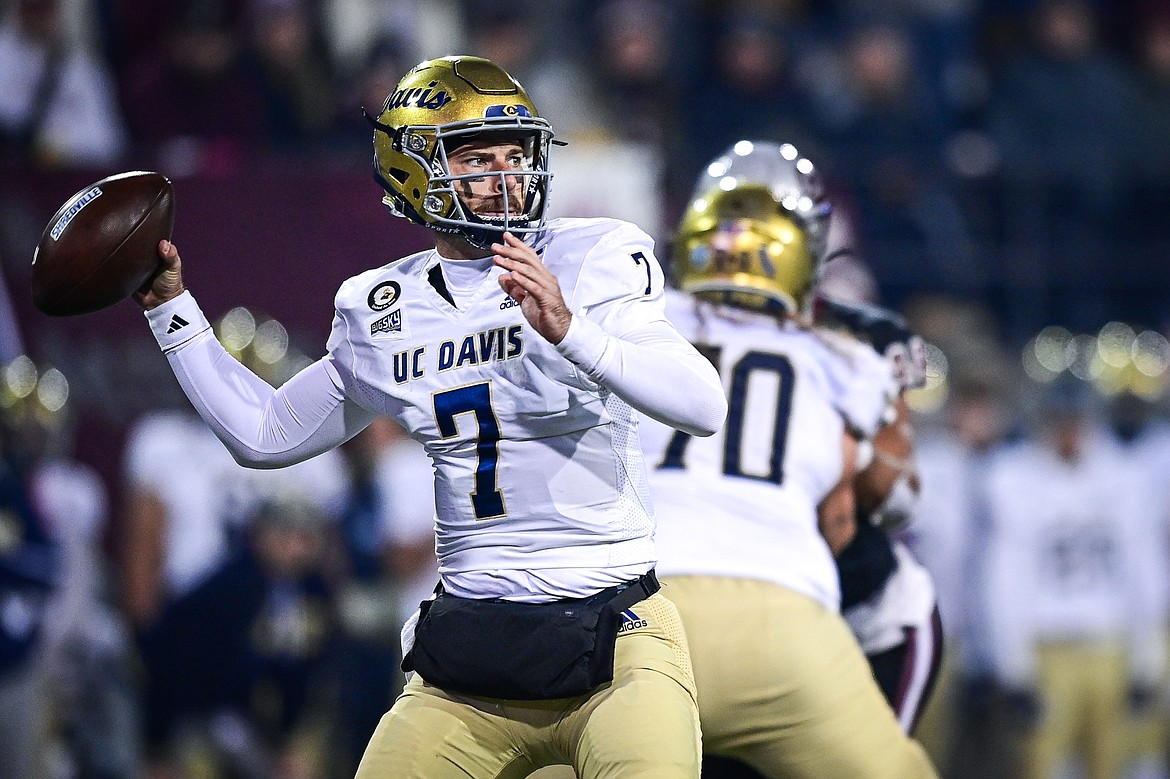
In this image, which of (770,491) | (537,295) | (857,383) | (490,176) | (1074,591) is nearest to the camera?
(537,295)

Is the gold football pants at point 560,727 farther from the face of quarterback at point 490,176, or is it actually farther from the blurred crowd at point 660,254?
the blurred crowd at point 660,254

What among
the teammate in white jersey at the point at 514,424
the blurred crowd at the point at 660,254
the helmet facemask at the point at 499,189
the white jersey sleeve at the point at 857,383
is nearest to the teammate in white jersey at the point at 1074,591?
the blurred crowd at the point at 660,254

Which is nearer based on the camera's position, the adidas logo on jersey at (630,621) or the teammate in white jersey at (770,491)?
the adidas logo on jersey at (630,621)

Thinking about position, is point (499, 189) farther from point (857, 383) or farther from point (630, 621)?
point (857, 383)

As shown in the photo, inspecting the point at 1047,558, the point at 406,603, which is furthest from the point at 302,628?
the point at 1047,558

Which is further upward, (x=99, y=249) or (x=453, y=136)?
(x=453, y=136)

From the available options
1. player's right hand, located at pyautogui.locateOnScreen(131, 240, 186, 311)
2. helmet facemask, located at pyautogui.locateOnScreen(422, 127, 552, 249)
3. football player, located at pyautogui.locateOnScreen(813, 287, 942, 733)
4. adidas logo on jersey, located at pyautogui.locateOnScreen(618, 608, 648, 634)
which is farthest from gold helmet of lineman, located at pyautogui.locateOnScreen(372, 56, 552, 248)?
football player, located at pyautogui.locateOnScreen(813, 287, 942, 733)

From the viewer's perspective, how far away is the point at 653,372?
2.55 metres

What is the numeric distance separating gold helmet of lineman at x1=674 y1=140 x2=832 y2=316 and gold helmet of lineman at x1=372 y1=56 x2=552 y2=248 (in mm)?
902

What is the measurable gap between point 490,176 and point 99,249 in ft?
2.27

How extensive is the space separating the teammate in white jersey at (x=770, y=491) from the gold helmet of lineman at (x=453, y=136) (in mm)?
795

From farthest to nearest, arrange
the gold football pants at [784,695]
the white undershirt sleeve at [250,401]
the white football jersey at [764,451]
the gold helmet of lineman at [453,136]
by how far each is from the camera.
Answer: the white football jersey at [764,451] → the gold football pants at [784,695] → the white undershirt sleeve at [250,401] → the gold helmet of lineman at [453,136]

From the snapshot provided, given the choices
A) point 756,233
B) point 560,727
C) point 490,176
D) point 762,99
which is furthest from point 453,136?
point 762,99

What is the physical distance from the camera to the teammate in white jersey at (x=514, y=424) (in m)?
2.60
